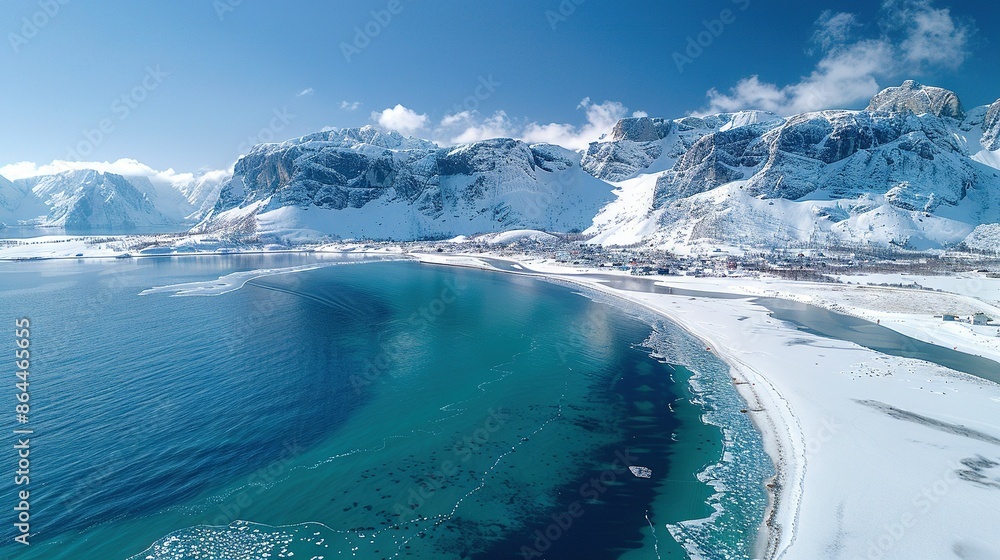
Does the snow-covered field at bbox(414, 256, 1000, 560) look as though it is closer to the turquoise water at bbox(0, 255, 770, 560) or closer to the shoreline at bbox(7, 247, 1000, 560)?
the shoreline at bbox(7, 247, 1000, 560)

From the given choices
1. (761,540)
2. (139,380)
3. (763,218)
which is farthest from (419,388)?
(763,218)

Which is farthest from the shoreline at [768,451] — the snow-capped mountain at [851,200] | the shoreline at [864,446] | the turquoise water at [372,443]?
the snow-capped mountain at [851,200]

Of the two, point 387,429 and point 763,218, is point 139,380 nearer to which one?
point 387,429

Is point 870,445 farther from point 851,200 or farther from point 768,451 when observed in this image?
point 851,200

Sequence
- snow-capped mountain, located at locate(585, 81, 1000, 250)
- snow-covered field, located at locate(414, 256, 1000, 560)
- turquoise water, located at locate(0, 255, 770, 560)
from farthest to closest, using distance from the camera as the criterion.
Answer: snow-capped mountain, located at locate(585, 81, 1000, 250) < turquoise water, located at locate(0, 255, 770, 560) < snow-covered field, located at locate(414, 256, 1000, 560)

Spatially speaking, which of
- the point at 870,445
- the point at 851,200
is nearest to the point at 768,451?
the point at 870,445

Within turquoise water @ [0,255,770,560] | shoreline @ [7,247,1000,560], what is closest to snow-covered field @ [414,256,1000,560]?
shoreline @ [7,247,1000,560]
